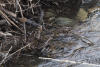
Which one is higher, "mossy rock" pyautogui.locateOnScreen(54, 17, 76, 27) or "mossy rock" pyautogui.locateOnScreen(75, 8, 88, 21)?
"mossy rock" pyautogui.locateOnScreen(75, 8, 88, 21)

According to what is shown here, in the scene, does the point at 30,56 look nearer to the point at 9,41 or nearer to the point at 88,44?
the point at 9,41

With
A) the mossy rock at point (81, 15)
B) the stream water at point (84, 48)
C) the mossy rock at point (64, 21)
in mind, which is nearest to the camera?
the stream water at point (84, 48)

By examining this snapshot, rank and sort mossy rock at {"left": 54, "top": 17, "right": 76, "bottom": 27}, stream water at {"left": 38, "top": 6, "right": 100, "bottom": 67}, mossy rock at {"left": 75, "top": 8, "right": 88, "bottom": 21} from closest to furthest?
stream water at {"left": 38, "top": 6, "right": 100, "bottom": 67}, mossy rock at {"left": 54, "top": 17, "right": 76, "bottom": 27}, mossy rock at {"left": 75, "top": 8, "right": 88, "bottom": 21}

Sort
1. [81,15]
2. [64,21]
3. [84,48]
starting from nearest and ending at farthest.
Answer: [84,48], [64,21], [81,15]

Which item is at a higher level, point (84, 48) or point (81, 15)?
point (81, 15)

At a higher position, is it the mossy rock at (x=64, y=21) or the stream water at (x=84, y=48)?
the mossy rock at (x=64, y=21)

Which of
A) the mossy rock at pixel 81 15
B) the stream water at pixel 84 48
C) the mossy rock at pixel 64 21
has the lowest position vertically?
the stream water at pixel 84 48

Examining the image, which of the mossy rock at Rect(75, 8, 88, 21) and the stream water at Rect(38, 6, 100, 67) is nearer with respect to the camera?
the stream water at Rect(38, 6, 100, 67)

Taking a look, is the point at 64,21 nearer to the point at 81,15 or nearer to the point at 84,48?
the point at 81,15

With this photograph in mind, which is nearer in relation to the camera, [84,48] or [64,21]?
[84,48]

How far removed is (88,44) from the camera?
4332mm

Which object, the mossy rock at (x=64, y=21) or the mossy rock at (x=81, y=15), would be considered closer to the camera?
the mossy rock at (x=64, y=21)

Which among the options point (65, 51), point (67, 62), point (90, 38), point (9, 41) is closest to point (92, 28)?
point (90, 38)

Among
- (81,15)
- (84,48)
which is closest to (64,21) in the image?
Answer: (81,15)
